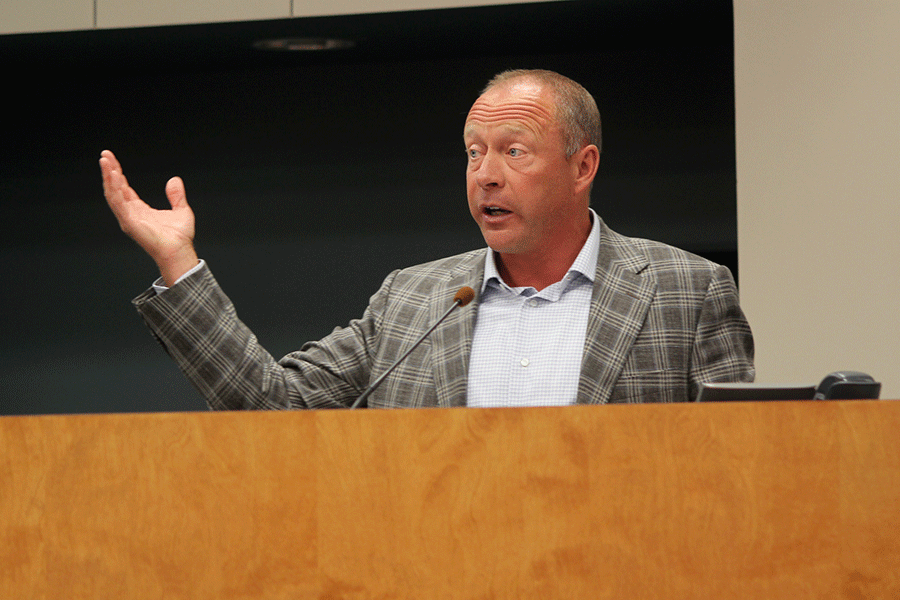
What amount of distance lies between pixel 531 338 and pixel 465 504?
2.50ft

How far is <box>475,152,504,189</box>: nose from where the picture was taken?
5.29 feet

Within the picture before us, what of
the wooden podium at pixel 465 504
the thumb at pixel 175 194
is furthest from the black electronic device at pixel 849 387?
the thumb at pixel 175 194

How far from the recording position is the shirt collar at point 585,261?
5.33 ft

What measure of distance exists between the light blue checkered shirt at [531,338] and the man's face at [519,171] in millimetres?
73

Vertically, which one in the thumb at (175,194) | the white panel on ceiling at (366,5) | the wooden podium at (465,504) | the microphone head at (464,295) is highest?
the white panel on ceiling at (366,5)

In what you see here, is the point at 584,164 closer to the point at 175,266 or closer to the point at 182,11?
the point at 175,266

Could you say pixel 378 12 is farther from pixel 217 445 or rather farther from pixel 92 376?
pixel 217 445

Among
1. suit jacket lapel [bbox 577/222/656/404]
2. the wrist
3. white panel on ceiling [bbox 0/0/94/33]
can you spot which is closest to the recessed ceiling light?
white panel on ceiling [bbox 0/0/94/33]

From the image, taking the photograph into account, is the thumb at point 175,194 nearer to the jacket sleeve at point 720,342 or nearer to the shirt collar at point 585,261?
the shirt collar at point 585,261

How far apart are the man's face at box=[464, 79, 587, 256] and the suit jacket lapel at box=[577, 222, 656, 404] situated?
0.38 ft

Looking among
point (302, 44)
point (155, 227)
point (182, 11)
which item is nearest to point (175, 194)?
point (155, 227)

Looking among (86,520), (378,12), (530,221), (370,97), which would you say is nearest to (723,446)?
(86,520)

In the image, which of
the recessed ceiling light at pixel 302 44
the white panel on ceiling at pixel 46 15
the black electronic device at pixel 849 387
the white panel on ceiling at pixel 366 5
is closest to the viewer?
the black electronic device at pixel 849 387

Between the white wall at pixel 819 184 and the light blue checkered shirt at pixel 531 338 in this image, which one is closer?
the light blue checkered shirt at pixel 531 338
